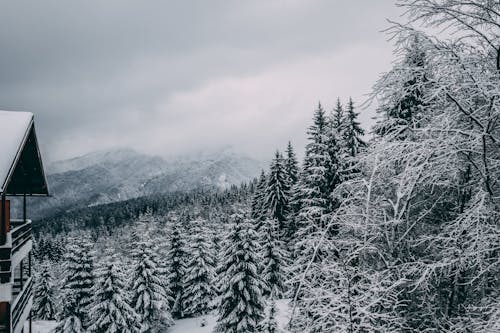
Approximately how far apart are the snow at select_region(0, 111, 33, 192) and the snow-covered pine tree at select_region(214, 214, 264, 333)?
18.8m

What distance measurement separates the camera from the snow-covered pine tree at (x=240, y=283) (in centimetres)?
2867

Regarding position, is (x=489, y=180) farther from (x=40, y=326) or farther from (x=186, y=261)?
(x=40, y=326)

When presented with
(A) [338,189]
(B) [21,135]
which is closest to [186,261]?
(B) [21,135]

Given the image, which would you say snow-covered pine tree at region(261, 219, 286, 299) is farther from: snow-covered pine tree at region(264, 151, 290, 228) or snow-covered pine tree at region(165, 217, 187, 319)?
snow-covered pine tree at region(165, 217, 187, 319)

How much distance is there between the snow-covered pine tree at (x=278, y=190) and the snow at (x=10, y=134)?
2743 centimetres

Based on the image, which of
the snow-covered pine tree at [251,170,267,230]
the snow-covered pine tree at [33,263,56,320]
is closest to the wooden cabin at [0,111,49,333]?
the snow-covered pine tree at [251,170,267,230]

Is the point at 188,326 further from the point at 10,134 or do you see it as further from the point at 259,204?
the point at 10,134

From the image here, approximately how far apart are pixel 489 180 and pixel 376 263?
1696mm

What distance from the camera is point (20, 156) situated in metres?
Result: 13.0

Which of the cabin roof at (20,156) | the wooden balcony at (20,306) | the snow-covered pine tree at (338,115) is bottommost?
the wooden balcony at (20,306)

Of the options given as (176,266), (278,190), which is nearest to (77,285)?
(176,266)

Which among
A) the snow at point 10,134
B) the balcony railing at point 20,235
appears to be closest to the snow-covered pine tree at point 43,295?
the balcony railing at point 20,235

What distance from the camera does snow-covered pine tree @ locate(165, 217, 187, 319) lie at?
46.3 meters

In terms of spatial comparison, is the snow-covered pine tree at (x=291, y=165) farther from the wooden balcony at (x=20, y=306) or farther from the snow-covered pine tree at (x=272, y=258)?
the wooden balcony at (x=20, y=306)
